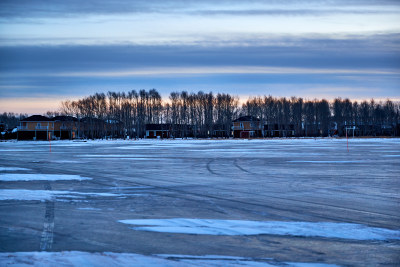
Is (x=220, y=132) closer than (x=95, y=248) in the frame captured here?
No

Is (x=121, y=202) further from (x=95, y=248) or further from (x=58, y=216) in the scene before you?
(x=95, y=248)

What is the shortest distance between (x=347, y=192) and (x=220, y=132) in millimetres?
137405

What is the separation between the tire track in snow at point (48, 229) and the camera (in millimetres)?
6559

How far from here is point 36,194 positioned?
460 inches

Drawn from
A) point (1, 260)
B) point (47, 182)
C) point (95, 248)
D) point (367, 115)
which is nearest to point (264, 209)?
point (95, 248)

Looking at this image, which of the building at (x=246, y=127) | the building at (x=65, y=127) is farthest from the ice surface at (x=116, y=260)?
the building at (x=246, y=127)

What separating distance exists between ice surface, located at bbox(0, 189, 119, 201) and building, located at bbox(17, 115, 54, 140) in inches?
4432

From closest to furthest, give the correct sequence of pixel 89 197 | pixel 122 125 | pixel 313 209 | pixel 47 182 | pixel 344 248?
pixel 344 248 < pixel 313 209 < pixel 89 197 < pixel 47 182 < pixel 122 125

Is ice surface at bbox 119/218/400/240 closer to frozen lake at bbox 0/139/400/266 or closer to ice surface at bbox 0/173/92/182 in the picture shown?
frozen lake at bbox 0/139/400/266

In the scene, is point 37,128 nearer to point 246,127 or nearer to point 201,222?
point 246,127

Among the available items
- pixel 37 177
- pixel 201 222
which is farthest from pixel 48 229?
pixel 37 177

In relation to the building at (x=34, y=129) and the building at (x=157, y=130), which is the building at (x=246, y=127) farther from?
the building at (x=34, y=129)

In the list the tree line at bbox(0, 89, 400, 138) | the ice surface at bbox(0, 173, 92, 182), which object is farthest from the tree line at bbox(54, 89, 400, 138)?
the ice surface at bbox(0, 173, 92, 182)

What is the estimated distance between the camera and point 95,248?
6.43m
